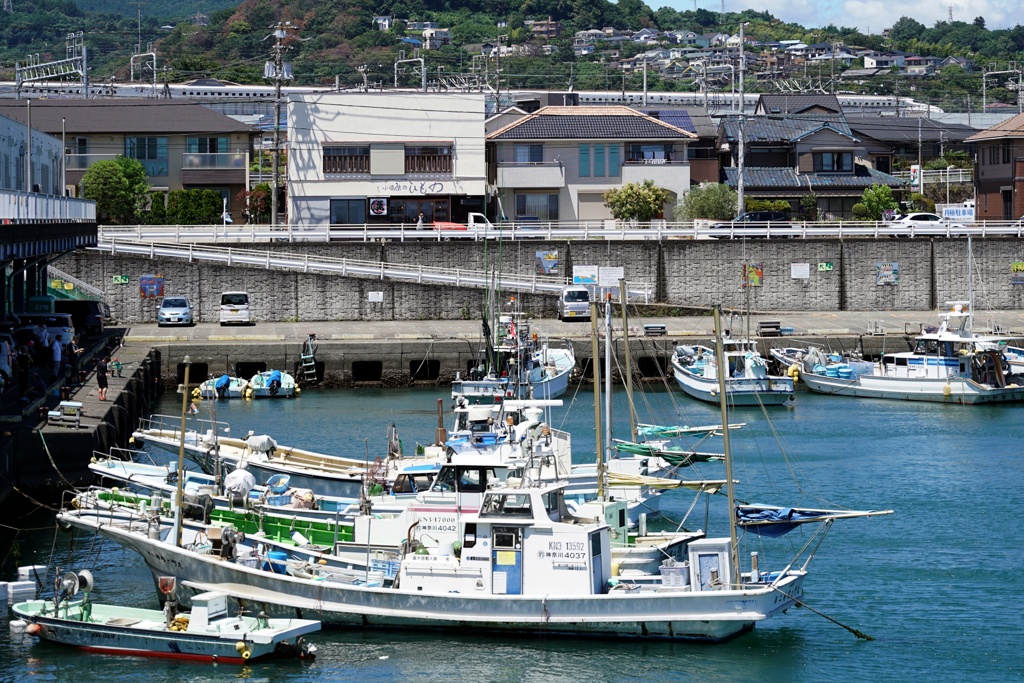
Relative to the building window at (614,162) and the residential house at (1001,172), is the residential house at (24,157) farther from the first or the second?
the residential house at (1001,172)

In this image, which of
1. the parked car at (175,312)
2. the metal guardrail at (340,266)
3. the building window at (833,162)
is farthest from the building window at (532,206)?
the parked car at (175,312)

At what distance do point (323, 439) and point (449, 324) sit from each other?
1819 cm

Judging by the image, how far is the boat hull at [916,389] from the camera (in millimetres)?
51875

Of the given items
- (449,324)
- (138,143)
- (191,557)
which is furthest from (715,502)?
(138,143)

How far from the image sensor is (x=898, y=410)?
167 feet

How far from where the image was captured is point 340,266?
2463 inches

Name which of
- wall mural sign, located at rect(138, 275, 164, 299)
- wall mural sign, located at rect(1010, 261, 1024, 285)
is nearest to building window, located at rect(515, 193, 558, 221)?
wall mural sign, located at rect(138, 275, 164, 299)

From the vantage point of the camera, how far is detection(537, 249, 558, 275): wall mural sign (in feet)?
211

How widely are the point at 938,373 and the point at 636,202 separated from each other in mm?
24937

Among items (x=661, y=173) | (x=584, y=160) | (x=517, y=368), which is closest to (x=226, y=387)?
(x=517, y=368)

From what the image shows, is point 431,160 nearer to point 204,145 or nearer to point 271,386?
point 204,145

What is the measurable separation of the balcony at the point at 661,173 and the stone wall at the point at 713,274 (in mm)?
13916

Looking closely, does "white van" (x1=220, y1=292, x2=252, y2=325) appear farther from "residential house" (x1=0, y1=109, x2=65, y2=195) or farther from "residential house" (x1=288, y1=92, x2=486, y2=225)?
"residential house" (x1=288, y1=92, x2=486, y2=225)

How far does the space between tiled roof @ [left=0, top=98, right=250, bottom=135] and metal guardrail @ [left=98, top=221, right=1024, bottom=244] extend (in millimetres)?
18458
